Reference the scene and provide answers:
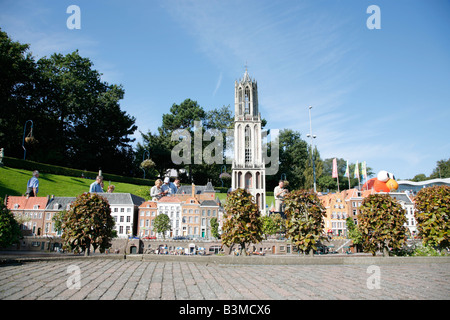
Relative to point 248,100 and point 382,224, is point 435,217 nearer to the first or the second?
point 382,224

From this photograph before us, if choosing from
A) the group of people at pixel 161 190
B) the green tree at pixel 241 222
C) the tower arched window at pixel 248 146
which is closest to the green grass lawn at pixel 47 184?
the group of people at pixel 161 190

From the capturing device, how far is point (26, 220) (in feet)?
150

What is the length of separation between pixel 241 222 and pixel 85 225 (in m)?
7.56

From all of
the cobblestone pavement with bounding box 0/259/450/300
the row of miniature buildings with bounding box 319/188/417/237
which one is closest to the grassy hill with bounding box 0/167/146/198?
the row of miniature buildings with bounding box 319/188/417/237

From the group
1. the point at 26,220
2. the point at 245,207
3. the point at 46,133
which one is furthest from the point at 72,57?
the point at 245,207

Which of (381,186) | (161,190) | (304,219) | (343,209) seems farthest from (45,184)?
(343,209)

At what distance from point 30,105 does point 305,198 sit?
228 feet

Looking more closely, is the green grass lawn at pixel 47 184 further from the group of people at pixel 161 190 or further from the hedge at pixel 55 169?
the group of people at pixel 161 190

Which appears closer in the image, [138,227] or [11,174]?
[11,174]

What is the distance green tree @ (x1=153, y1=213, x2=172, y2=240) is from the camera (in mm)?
50125

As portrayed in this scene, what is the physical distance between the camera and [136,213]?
54.9 meters

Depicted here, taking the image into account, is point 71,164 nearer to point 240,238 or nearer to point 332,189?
point 240,238

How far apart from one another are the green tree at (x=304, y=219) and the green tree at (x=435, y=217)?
6033mm

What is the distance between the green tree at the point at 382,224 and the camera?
1448cm
